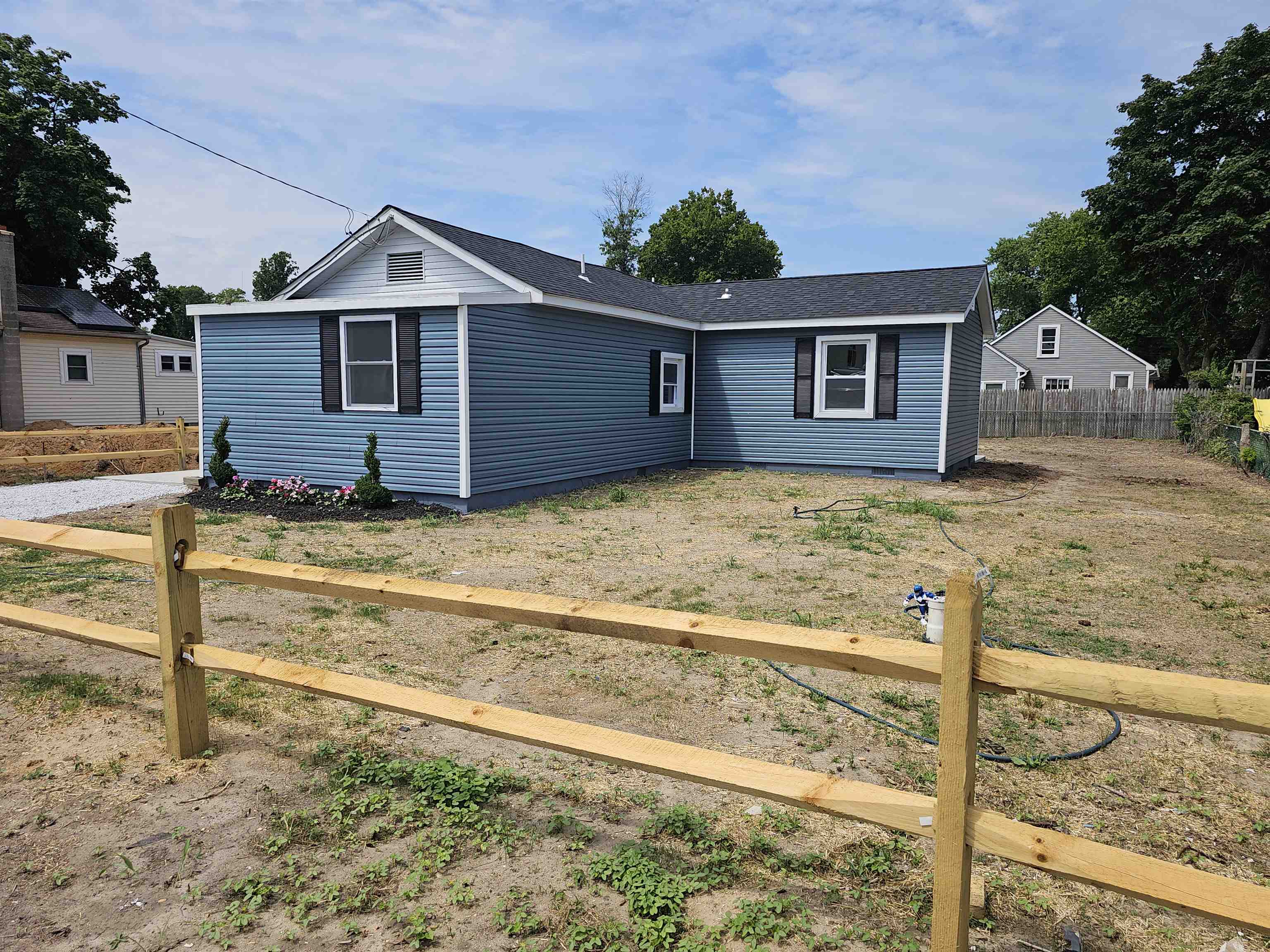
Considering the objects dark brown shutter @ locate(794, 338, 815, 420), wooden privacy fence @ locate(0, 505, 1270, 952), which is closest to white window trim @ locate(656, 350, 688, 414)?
dark brown shutter @ locate(794, 338, 815, 420)

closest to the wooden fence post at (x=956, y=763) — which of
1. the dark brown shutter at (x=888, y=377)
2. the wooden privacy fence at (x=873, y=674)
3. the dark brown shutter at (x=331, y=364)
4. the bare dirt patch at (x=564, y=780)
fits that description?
the wooden privacy fence at (x=873, y=674)

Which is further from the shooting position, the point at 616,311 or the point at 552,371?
the point at 616,311

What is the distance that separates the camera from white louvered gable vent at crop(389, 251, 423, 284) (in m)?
12.8

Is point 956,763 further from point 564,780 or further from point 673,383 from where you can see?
point 673,383

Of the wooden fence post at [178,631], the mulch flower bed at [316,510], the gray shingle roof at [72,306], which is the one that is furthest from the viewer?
the gray shingle roof at [72,306]

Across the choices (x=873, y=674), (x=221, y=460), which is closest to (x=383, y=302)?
(x=221, y=460)

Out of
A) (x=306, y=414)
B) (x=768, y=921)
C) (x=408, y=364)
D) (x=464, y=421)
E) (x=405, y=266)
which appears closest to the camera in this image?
(x=768, y=921)

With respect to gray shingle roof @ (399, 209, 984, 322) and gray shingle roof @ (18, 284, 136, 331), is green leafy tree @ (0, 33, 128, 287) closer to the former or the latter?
gray shingle roof @ (18, 284, 136, 331)

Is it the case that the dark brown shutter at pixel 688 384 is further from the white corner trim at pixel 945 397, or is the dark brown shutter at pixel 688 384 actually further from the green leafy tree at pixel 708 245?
the green leafy tree at pixel 708 245

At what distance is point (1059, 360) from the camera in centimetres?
3975

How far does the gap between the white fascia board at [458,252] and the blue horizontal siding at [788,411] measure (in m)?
6.30

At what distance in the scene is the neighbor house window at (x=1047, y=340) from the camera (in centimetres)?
3969

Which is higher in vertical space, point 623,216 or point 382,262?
point 623,216

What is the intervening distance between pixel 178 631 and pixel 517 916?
2.07 meters
